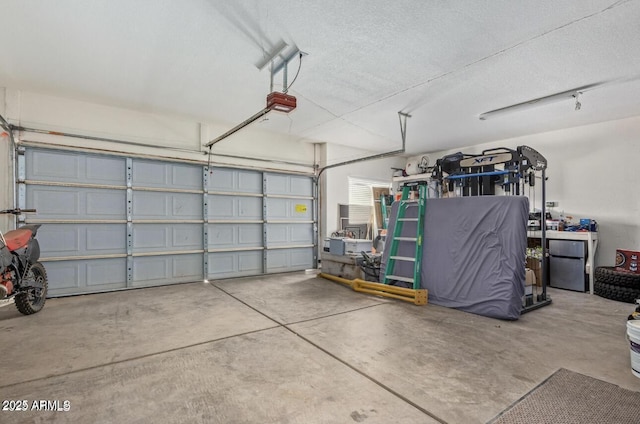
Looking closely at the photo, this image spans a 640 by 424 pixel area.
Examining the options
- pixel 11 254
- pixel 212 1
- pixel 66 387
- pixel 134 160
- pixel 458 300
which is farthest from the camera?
pixel 134 160

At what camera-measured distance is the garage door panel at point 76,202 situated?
4.31 m

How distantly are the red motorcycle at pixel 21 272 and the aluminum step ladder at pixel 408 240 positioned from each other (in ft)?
14.5

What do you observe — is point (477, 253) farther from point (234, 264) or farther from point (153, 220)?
point (153, 220)

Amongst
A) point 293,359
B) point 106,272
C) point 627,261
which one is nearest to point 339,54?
point 293,359

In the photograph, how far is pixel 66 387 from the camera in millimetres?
1991

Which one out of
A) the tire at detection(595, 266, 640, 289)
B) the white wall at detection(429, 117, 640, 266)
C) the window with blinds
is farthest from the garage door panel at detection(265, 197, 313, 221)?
the tire at detection(595, 266, 640, 289)

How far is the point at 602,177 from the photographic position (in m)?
5.21

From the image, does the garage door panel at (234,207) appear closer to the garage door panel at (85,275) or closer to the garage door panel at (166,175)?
the garage door panel at (166,175)

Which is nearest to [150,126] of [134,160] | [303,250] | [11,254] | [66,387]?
[134,160]

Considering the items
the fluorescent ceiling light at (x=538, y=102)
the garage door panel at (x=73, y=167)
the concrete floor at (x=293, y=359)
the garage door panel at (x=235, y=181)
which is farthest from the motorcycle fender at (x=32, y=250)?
the fluorescent ceiling light at (x=538, y=102)

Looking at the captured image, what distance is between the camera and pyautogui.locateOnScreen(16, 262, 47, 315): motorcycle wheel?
3.46 meters

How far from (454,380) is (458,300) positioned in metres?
1.86

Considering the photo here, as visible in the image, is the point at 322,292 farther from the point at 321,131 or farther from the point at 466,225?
the point at 321,131

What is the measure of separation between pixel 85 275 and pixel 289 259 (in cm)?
353
